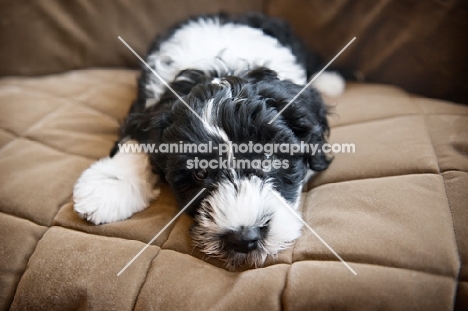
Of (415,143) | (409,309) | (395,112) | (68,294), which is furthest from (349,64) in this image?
(68,294)

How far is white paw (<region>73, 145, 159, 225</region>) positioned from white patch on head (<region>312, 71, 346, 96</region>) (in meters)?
1.22

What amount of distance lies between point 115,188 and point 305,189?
0.83 m

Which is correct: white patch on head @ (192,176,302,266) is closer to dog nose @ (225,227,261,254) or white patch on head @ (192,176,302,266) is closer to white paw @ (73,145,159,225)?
dog nose @ (225,227,261,254)

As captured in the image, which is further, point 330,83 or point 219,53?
point 330,83

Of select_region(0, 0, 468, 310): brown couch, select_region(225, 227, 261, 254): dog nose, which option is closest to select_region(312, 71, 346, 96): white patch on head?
select_region(0, 0, 468, 310): brown couch

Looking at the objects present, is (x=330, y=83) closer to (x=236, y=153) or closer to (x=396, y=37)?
(x=396, y=37)

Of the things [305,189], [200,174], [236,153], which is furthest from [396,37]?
[200,174]

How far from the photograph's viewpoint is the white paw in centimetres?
151

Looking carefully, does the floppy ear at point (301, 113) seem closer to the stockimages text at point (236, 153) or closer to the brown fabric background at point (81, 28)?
the stockimages text at point (236, 153)

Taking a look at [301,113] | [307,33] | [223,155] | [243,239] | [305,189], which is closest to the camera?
[243,239]

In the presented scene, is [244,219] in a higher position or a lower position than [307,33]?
lower

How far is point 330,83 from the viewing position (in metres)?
2.37

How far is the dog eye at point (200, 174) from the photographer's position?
4.84ft

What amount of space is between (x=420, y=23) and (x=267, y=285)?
180 centimetres
